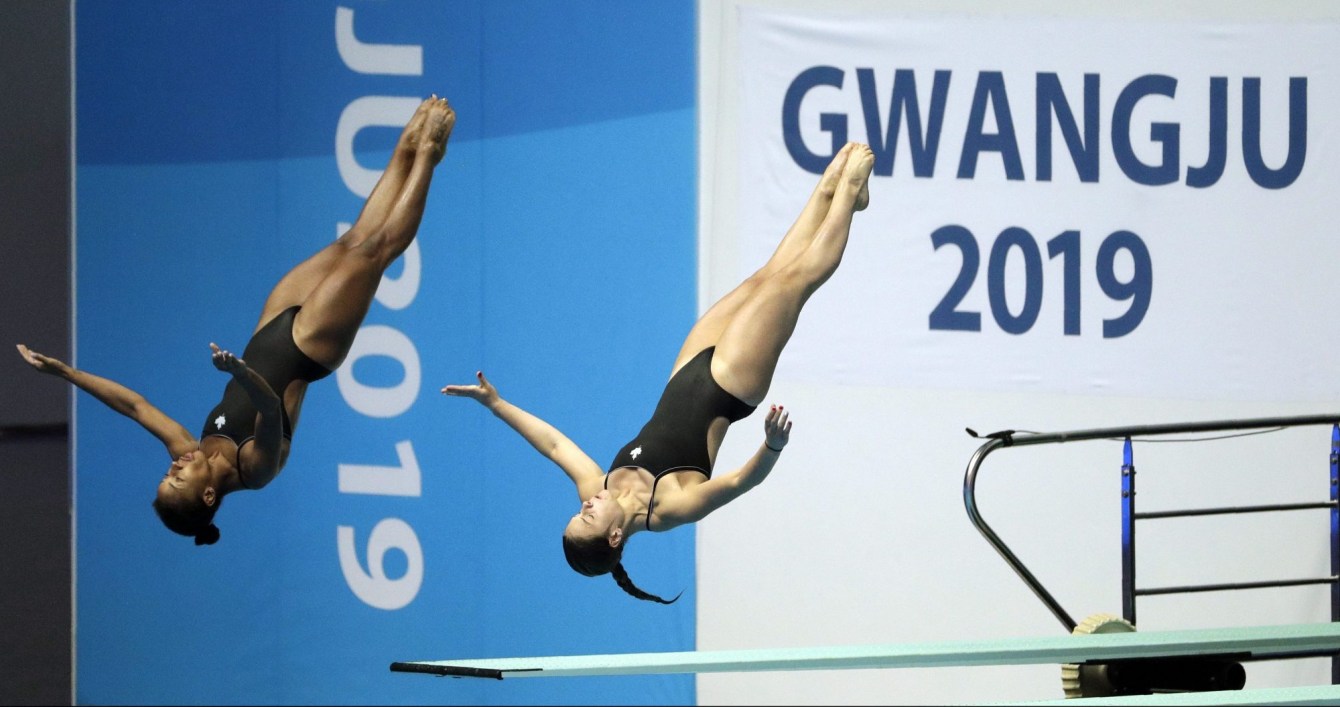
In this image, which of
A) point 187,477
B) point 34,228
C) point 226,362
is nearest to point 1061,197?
point 226,362

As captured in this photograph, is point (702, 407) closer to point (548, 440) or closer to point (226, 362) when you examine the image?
point (548, 440)

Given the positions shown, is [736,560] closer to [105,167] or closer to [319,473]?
[319,473]

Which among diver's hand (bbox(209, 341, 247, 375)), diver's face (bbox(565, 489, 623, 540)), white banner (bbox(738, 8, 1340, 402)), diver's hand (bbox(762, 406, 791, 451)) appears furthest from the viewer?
white banner (bbox(738, 8, 1340, 402))

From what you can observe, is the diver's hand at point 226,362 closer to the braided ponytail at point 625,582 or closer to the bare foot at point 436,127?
the bare foot at point 436,127

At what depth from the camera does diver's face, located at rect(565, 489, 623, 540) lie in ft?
14.3

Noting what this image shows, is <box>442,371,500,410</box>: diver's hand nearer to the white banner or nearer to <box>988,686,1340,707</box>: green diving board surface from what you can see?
the white banner

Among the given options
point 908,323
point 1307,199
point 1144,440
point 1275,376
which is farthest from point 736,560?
point 1307,199

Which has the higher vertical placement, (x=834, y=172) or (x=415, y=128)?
(x=415, y=128)

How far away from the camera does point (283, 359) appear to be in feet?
15.4

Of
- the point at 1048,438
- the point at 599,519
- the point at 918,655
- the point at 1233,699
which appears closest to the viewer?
the point at 1233,699

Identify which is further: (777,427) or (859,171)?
(859,171)

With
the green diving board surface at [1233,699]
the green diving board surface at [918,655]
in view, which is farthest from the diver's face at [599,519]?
the green diving board surface at [1233,699]

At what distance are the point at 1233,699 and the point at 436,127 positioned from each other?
2889 mm

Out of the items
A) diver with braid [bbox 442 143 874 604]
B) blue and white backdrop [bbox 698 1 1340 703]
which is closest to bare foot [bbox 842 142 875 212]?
diver with braid [bbox 442 143 874 604]
